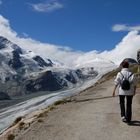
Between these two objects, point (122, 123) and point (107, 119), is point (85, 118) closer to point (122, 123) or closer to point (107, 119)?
point (107, 119)

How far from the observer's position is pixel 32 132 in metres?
19.6

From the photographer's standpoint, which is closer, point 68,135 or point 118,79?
point 68,135

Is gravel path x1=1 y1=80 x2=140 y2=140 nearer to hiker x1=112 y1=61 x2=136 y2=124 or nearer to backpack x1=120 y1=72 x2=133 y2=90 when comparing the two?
hiker x1=112 y1=61 x2=136 y2=124

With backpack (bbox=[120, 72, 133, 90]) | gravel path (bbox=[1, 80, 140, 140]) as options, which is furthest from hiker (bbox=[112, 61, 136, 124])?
gravel path (bbox=[1, 80, 140, 140])

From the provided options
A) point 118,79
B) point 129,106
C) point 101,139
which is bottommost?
point 101,139

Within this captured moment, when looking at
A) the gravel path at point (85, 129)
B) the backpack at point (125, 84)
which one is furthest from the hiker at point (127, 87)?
the gravel path at point (85, 129)

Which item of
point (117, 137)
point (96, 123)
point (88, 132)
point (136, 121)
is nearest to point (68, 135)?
point (88, 132)

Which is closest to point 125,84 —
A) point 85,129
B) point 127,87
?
point 127,87

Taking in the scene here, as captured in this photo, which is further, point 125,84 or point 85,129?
point 125,84

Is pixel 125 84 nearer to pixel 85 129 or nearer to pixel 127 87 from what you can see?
pixel 127 87

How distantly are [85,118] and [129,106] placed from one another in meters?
4.17

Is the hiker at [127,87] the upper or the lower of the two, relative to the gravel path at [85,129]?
upper

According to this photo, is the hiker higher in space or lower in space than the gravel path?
higher

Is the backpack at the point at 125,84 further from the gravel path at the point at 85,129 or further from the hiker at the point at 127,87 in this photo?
the gravel path at the point at 85,129
